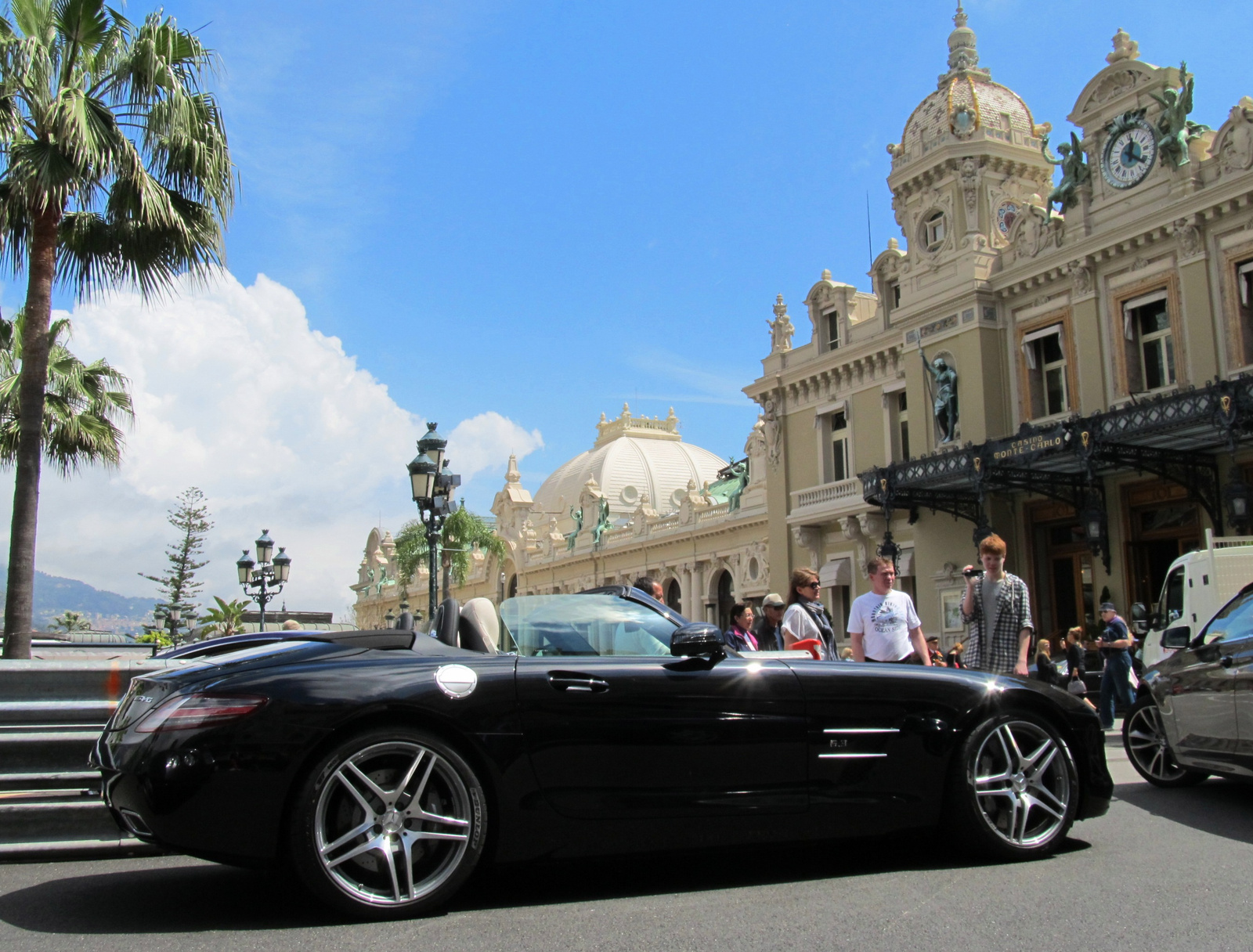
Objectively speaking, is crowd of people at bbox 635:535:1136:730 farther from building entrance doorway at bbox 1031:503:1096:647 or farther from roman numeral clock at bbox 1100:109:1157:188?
roman numeral clock at bbox 1100:109:1157:188

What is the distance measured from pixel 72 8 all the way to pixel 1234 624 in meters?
12.1

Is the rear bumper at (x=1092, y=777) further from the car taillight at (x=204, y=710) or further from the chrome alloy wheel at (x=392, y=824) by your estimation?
the car taillight at (x=204, y=710)

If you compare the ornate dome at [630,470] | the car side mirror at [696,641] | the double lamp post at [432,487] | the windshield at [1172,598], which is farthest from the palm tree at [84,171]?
the ornate dome at [630,470]

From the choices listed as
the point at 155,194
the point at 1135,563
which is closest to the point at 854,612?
the point at 155,194

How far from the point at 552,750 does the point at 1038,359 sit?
74.2ft

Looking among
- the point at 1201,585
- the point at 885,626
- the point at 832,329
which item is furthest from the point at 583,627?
the point at 832,329

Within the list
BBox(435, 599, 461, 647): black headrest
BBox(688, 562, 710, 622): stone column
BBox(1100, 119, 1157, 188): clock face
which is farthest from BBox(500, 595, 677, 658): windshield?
BBox(688, 562, 710, 622): stone column

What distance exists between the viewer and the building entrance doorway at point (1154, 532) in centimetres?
2114

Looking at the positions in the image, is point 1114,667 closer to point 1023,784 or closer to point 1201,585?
point 1201,585

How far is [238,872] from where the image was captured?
17.1 ft

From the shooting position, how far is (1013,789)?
512 cm

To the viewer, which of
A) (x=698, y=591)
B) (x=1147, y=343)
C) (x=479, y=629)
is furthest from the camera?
(x=698, y=591)

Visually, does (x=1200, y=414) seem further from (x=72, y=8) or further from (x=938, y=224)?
(x=72, y=8)

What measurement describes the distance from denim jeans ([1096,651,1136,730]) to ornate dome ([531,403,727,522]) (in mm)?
51633
